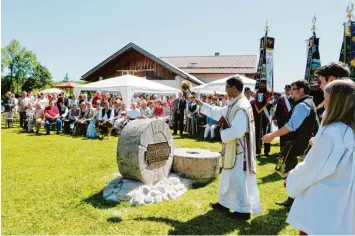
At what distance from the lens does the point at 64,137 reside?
41.0 feet

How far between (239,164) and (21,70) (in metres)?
59.4

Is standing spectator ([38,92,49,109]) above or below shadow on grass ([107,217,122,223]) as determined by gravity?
above

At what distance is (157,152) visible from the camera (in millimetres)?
5828

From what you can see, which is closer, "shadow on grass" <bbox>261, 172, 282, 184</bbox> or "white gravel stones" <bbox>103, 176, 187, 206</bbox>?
"white gravel stones" <bbox>103, 176, 187, 206</bbox>

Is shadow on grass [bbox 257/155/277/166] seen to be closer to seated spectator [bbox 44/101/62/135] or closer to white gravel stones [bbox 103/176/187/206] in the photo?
white gravel stones [bbox 103/176/187/206]

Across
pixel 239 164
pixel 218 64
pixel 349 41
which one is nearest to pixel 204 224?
pixel 239 164

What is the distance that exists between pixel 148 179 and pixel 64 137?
8.10 metres

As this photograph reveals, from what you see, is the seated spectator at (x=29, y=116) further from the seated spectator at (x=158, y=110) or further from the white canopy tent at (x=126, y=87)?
the seated spectator at (x=158, y=110)

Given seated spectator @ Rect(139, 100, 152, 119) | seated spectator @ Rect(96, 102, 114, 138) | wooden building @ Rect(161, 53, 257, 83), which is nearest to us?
seated spectator @ Rect(96, 102, 114, 138)

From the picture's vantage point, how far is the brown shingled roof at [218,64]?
29172 millimetres

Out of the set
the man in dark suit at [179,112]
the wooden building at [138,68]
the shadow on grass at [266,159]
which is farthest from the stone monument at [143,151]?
the wooden building at [138,68]

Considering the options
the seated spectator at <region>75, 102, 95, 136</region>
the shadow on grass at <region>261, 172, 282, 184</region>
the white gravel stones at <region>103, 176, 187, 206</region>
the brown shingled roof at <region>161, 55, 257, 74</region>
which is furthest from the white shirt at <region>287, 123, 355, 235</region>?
the brown shingled roof at <region>161, 55, 257, 74</region>

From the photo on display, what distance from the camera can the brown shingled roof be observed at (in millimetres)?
29172

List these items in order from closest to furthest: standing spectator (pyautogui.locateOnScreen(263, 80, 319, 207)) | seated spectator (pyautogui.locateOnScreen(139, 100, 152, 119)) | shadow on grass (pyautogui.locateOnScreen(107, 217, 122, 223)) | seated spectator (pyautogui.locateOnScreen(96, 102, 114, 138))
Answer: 1. shadow on grass (pyautogui.locateOnScreen(107, 217, 122, 223))
2. standing spectator (pyautogui.locateOnScreen(263, 80, 319, 207))
3. seated spectator (pyautogui.locateOnScreen(96, 102, 114, 138))
4. seated spectator (pyautogui.locateOnScreen(139, 100, 152, 119))
